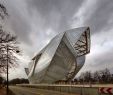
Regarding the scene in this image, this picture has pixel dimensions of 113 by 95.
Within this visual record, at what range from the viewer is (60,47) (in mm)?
93625

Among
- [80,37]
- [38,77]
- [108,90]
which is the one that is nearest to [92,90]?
[108,90]

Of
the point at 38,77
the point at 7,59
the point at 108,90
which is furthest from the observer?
the point at 38,77

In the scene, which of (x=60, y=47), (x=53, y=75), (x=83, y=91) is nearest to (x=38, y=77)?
(x=53, y=75)

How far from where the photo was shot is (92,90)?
34688 millimetres

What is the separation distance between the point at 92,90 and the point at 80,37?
5801 centimetres

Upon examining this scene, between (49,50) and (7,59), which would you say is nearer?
(7,59)

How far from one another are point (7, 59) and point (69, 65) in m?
79.6

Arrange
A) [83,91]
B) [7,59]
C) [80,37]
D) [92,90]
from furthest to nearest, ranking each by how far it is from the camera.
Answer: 1. [80,37]
2. [83,91]
3. [92,90]
4. [7,59]

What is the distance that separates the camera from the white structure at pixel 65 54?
9281 cm

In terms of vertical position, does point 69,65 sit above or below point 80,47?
below

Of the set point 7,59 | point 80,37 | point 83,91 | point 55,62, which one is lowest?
point 83,91

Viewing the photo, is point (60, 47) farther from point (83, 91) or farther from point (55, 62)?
point (83, 91)

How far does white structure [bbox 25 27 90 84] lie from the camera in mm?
92812

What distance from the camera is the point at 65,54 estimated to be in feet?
313
